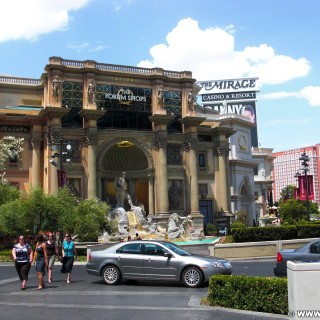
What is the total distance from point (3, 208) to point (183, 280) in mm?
19257

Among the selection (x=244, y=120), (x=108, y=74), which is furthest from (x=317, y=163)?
(x=108, y=74)

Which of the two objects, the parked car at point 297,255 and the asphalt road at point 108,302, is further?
the parked car at point 297,255

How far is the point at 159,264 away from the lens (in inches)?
628

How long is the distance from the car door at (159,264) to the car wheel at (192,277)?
1.10 ft

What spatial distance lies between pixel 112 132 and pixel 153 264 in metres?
32.7

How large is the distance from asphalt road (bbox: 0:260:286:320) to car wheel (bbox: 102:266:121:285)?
0.96 feet

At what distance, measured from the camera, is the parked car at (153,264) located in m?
15.5

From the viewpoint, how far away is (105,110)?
4700 centimetres

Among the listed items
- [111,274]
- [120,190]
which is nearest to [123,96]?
[120,190]

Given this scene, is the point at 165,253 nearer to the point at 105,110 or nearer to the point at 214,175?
the point at 105,110

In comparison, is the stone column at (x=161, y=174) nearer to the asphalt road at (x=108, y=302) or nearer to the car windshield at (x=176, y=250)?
the asphalt road at (x=108, y=302)

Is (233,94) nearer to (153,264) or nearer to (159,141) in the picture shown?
(159,141)

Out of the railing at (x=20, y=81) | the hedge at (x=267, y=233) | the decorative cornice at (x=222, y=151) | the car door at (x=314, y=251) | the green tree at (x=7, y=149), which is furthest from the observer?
the decorative cornice at (x=222, y=151)

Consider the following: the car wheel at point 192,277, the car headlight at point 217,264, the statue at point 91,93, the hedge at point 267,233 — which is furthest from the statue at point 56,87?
the car headlight at point 217,264
